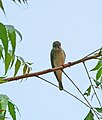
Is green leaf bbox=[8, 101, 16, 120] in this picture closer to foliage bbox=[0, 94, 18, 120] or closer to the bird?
foliage bbox=[0, 94, 18, 120]

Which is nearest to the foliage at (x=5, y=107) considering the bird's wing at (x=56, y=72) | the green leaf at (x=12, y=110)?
the green leaf at (x=12, y=110)

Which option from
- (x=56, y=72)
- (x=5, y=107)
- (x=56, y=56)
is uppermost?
(x=56, y=56)

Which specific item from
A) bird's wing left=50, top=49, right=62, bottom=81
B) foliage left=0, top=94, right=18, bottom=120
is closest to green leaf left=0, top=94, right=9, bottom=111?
foliage left=0, top=94, right=18, bottom=120

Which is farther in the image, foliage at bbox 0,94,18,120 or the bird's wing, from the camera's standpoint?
the bird's wing

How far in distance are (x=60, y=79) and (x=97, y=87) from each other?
0.72 meters

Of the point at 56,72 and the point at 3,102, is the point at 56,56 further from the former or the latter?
the point at 3,102

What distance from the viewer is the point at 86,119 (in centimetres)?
75

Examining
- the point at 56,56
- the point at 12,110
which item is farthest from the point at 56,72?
the point at 12,110

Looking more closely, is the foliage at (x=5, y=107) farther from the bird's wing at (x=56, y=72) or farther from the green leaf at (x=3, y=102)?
the bird's wing at (x=56, y=72)

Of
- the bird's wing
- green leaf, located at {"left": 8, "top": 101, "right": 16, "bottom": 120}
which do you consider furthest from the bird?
green leaf, located at {"left": 8, "top": 101, "right": 16, "bottom": 120}

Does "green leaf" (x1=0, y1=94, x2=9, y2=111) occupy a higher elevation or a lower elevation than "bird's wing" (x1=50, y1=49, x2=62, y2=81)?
lower

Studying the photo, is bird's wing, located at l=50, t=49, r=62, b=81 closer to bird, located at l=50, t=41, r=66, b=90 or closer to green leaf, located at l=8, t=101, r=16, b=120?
bird, located at l=50, t=41, r=66, b=90

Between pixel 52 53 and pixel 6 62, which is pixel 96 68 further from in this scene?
pixel 52 53

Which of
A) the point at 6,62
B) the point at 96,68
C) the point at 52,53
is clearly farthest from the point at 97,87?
the point at 52,53
